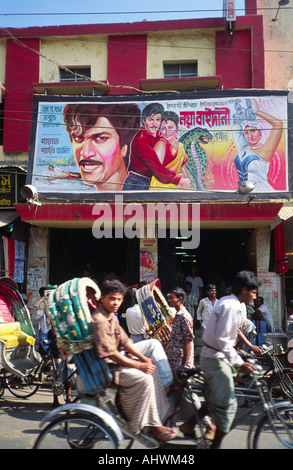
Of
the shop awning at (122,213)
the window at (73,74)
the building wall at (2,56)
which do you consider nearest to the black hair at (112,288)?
the shop awning at (122,213)

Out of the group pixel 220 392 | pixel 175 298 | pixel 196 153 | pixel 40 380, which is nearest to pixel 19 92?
pixel 196 153

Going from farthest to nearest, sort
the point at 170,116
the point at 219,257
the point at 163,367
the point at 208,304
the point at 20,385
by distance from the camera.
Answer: the point at 219,257 → the point at 170,116 → the point at 208,304 → the point at 20,385 → the point at 163,367

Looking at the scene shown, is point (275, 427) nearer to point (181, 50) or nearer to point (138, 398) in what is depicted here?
point (138, 398)

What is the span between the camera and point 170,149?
11.5 metres

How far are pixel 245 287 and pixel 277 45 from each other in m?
12.7

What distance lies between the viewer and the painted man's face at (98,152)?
1155cm

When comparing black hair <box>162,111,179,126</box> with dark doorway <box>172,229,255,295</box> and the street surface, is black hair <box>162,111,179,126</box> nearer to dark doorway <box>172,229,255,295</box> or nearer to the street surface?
dark doorway <box>172,229,255,295</box>

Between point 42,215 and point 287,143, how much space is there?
6.83 m

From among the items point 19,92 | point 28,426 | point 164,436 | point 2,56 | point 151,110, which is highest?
point 2,56

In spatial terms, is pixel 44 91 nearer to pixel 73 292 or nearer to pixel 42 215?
pixel 42 215

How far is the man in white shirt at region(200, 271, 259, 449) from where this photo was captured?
3.56 metres

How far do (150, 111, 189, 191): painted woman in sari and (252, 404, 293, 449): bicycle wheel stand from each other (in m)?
8.33

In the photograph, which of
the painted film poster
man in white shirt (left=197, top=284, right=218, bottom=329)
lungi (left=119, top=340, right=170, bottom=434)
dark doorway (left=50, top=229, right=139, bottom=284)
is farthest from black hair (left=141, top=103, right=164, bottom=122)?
lungi (left=119, top=340, right=170, bottom=434)

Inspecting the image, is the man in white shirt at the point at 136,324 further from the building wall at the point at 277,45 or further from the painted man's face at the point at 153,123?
the building wall at the point at 277,45
